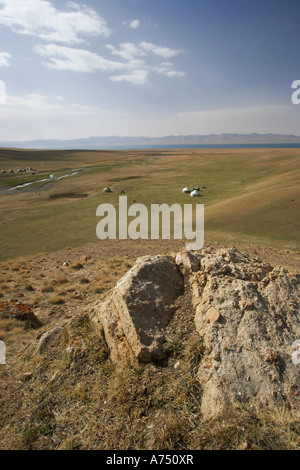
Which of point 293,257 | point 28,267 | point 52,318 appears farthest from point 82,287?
point 293,257

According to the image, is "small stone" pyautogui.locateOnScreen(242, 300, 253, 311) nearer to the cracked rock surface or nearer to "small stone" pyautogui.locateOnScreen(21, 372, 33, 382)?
the cracked rock surface

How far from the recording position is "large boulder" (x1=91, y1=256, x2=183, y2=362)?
20.3 feet

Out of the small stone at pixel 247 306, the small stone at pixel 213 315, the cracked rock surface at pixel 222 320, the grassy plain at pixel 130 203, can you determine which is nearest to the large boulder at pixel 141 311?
the cracked rock surface at pixel 222 320

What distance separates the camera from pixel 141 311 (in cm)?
669

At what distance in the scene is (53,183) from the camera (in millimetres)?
68688

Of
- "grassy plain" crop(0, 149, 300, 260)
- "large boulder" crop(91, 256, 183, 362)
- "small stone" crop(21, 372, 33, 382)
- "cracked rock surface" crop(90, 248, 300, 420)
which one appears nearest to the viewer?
"cracked rock surface" crop(90, 248, 300, 420)

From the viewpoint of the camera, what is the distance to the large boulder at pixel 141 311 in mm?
6176

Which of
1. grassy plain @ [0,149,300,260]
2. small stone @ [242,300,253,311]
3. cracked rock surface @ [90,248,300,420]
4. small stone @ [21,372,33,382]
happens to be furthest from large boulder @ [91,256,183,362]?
grassy plain @ [0,149,300,260]

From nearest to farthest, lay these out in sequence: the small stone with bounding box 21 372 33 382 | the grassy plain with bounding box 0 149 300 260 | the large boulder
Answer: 1. the large boulder
2. the small stone with bounding box 21 372 33 382
3. the grassy plain with bounding box 0 149 300 260

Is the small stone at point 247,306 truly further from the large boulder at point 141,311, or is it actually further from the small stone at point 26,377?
the small stone at point 26,377

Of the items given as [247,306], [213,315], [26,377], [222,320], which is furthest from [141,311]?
[26,377]

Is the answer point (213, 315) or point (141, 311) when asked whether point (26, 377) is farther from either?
point (213, 315)

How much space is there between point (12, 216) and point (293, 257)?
3818 centimetres

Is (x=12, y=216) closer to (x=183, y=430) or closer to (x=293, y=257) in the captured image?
(x=293, y=257)
